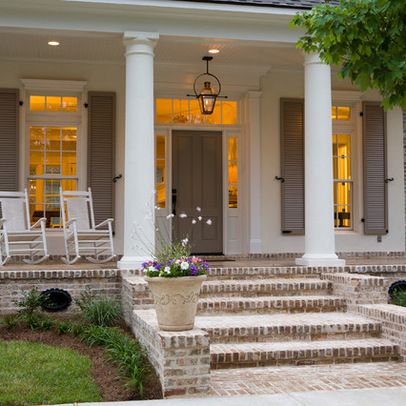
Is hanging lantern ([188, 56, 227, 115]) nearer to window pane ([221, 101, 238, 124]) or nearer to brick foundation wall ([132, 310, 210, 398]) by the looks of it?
window pane ([221, 101, 238, 124])

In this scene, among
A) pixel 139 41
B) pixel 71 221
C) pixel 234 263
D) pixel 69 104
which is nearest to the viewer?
pixel 139 41

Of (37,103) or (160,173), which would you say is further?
(160,173)

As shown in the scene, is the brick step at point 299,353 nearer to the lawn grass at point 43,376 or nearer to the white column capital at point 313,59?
the lawn grass at point 43,376

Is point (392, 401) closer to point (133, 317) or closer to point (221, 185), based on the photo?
point (133, 317)

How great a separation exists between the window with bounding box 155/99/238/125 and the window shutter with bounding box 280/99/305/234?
2.93 ft

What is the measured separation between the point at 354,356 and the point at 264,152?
17.4ft

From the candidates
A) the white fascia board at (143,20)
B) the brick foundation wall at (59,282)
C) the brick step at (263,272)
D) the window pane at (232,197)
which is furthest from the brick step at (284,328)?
the window pane at (232,197)

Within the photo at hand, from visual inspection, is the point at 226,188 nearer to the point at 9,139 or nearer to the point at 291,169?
the point at 291,169

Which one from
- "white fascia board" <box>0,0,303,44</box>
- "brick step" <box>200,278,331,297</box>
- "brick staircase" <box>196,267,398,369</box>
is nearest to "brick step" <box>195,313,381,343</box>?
"brick staircase" <box>196,267,398,369</box>

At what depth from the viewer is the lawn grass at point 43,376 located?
4.63 m

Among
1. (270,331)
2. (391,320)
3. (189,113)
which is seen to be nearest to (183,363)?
(270,331)

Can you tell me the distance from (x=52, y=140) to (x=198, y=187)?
2.51m

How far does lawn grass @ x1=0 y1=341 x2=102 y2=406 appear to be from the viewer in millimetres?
4633

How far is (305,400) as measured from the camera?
4.56 meters
